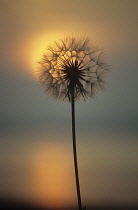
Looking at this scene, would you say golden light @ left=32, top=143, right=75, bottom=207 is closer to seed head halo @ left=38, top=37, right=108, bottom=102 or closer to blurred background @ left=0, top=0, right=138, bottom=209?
blurred background @ left=0, top=0, right=138, bottom=209

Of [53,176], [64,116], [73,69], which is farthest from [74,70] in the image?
[53,176]

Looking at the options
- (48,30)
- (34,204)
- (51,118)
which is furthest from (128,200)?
(48,30)

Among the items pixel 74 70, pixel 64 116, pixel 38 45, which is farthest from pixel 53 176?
pixel 38 45

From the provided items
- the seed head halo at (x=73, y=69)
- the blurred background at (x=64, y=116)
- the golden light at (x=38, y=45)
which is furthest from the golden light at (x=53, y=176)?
the golden light at (x=38, y=45)

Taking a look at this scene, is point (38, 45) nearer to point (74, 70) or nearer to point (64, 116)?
point (74, 70)

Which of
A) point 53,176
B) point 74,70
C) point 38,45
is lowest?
point 53,176

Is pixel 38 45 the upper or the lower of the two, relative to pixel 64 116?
upper

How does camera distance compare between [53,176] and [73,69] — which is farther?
[53,176]
